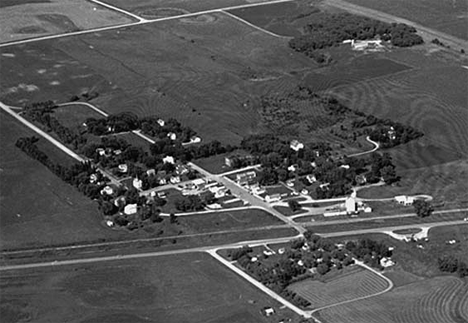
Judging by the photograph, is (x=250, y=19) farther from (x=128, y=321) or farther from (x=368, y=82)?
(x=128, y=321)

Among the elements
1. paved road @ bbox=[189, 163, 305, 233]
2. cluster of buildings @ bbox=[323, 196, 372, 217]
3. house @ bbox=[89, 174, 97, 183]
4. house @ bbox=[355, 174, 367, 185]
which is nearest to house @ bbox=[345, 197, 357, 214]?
cluster of buildings @ bbox=[323, 196, 372, 217]

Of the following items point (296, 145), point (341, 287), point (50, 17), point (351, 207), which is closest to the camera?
point (341, 287)

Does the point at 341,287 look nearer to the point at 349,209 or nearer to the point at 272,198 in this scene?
the point at 349,209

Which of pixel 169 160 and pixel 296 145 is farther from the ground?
pixel 296 145

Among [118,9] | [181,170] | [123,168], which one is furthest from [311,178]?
[118,9]

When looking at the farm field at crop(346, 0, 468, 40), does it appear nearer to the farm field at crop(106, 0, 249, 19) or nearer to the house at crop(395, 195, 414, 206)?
the farm field at crop(106, 0, 249, 19)

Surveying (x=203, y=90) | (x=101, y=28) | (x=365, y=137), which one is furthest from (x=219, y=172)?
(x=101, y=28)
